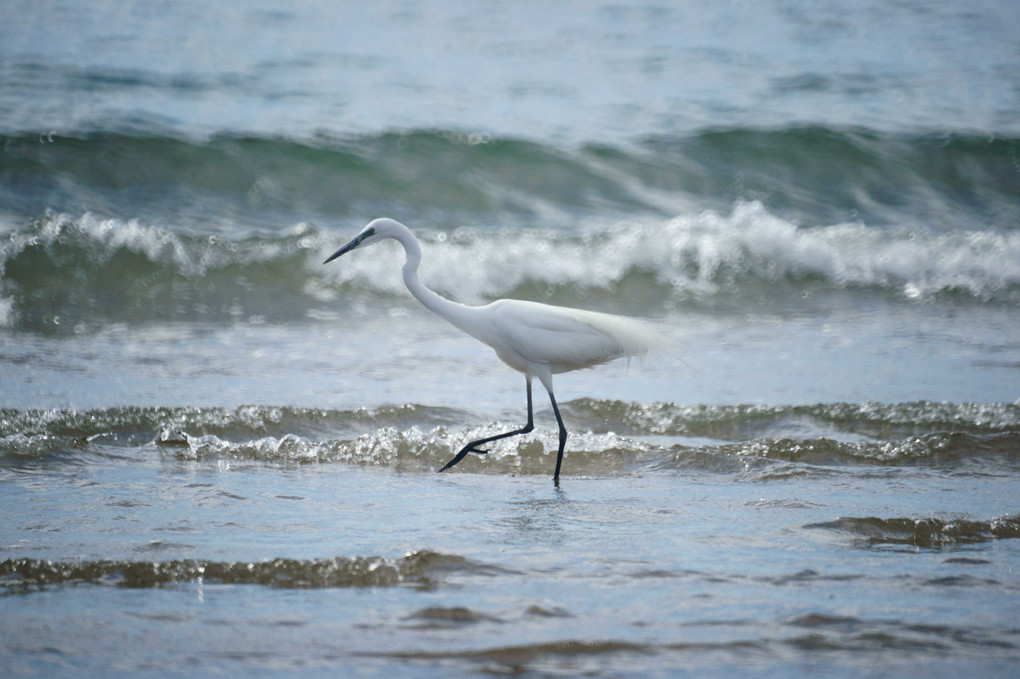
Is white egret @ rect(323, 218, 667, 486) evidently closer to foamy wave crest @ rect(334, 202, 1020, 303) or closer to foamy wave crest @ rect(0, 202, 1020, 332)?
foamy wave crest @ rect(0, 202, 1020, 332)

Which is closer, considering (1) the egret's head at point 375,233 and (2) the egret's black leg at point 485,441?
(2) the egret's black leg at point 485,441

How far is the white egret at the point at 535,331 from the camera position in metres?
4.62

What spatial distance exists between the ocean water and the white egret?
38cm

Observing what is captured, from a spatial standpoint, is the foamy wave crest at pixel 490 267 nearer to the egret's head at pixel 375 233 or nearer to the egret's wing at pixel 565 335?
the egret's head at pixel 375 233

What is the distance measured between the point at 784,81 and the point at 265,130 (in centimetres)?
583

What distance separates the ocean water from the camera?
2.69m

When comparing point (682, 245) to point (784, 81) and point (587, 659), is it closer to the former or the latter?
point (784, 81)

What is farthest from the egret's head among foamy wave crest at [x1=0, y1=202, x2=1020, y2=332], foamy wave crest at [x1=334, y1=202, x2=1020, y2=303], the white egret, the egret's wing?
foamy wave crest at [x1=334, y1=202, x2=1020, y2=303]

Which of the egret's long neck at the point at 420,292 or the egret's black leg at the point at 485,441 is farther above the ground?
the egret's long neck at the point at 420,292

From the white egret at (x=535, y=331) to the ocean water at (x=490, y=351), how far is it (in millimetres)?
381

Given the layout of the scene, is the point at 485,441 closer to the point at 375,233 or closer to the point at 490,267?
the point at 375,233

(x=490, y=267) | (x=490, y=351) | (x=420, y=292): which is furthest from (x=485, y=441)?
(x=490, y=267)

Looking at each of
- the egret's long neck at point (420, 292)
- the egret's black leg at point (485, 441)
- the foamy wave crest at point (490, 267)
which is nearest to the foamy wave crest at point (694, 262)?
the foamy wave crest at point (490, 267)

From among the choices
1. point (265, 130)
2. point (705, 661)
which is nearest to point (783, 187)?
point (265, 130)
